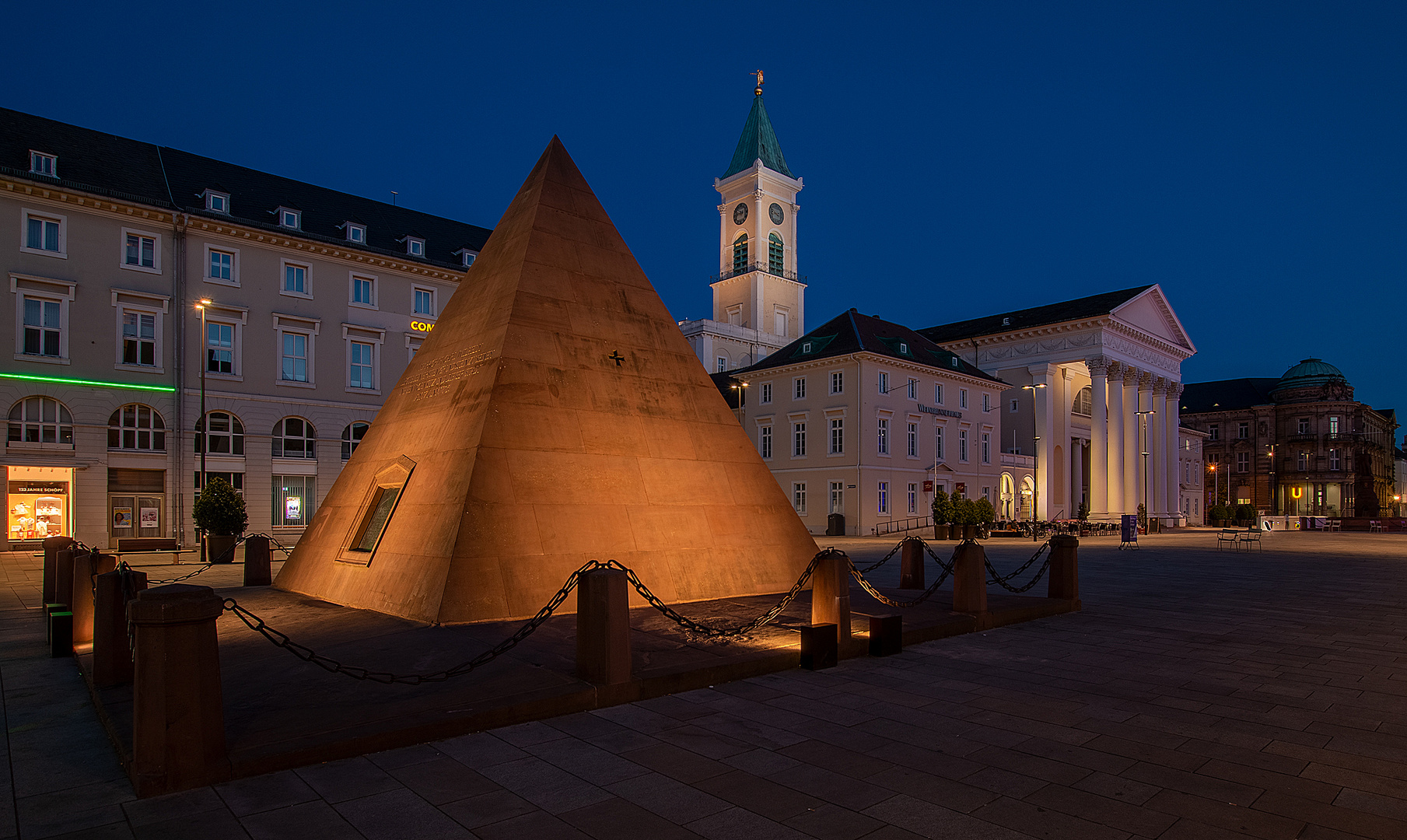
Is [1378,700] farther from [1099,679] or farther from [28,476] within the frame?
[28,476]

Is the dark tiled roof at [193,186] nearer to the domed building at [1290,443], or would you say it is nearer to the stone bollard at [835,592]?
the stone bollard at [835,592]

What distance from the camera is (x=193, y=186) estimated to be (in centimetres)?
3500

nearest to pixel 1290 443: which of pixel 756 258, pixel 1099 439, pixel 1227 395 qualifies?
pixel 1227 395

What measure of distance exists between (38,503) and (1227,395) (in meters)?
116

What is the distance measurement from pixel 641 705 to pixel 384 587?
4.85 meters

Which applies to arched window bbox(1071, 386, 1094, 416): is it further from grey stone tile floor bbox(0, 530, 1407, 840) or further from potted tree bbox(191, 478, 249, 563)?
potted tree bbox(191, 478, 249, 563)

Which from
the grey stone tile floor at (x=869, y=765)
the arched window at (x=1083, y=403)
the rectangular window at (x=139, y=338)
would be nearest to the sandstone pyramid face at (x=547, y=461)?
the grey stone tile floor at (x=869, y=765)

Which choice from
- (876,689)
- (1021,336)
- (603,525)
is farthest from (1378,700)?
(1021,336)

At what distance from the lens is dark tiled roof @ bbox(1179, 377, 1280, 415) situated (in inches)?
3784

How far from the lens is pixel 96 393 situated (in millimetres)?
30531

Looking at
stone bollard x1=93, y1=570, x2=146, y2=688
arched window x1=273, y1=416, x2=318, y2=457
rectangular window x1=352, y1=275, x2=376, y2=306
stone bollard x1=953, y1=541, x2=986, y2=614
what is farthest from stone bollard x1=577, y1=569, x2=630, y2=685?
rectangular window x1=352, y1=275, x2=376, y2=306

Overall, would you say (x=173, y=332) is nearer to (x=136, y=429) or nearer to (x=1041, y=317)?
(x=136, y=429)

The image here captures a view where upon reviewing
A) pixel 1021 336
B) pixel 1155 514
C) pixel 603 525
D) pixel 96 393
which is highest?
pixel 1021 336

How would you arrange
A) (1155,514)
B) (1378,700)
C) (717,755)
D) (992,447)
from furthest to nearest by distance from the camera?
(1155,514)
(992,447)
(1378,700)
(717,755)
